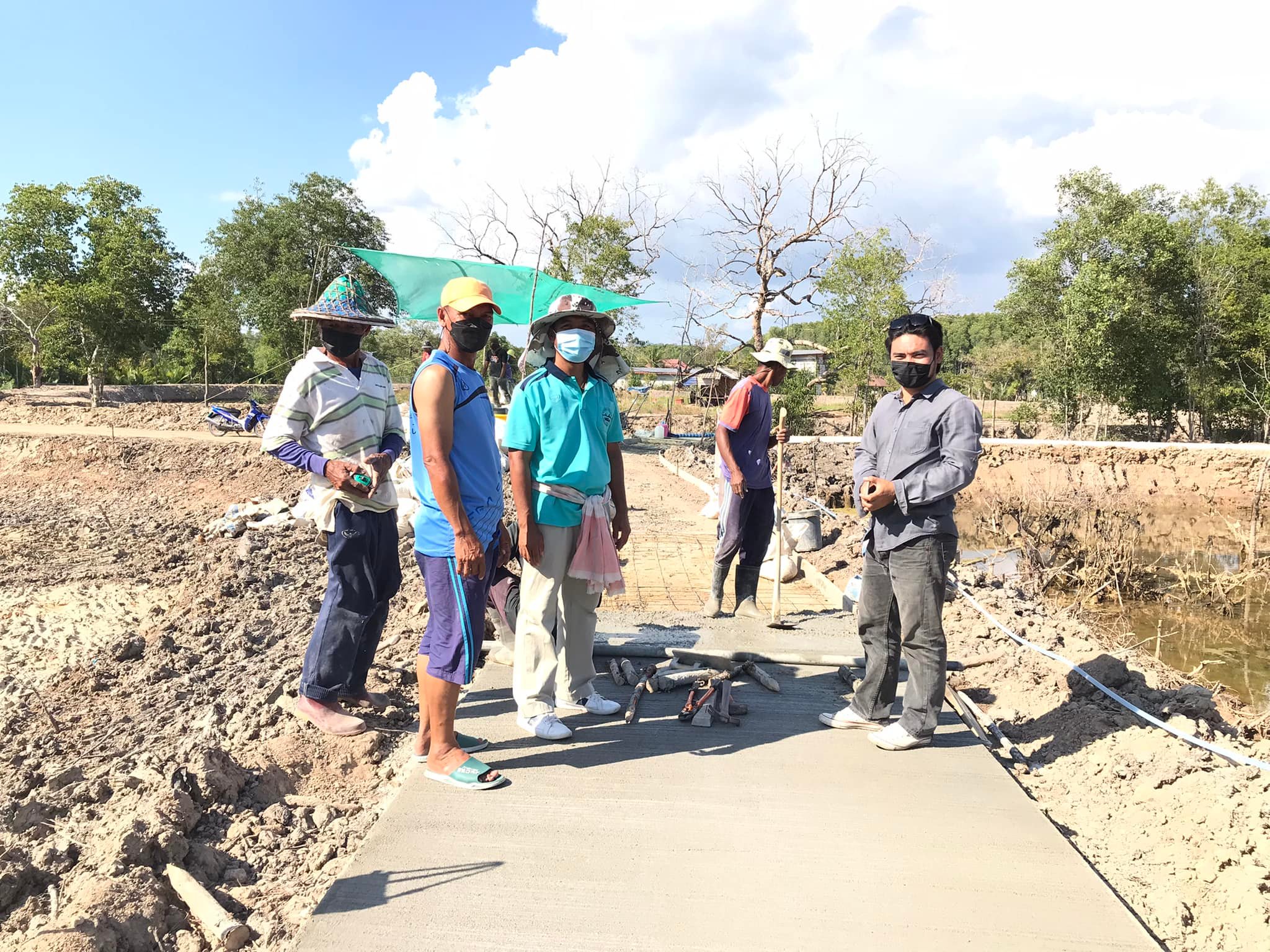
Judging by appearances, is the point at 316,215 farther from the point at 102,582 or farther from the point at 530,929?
the point at 530,929

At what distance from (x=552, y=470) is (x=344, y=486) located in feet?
2.85

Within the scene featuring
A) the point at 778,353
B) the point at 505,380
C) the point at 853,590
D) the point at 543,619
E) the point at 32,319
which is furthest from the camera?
the point at 32,319

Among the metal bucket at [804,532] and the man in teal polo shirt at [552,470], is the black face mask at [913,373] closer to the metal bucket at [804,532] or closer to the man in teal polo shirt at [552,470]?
Result: the man in teal polo shirt at [552,470]

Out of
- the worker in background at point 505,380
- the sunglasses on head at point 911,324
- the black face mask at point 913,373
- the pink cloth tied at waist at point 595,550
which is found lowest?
the pink cloth tied at waist at point 595,550

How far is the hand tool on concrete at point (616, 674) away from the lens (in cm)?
423

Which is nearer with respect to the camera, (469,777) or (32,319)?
(469,777)

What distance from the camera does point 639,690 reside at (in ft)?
12.9

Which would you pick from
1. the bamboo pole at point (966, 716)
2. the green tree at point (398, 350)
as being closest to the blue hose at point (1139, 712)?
the bamboo pole at point (966, 716)

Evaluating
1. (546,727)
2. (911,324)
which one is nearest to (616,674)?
(546,727)

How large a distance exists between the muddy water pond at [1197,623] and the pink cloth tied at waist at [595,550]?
214 inches

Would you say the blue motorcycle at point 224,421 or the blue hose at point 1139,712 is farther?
the blue motorcycle at point 224,421

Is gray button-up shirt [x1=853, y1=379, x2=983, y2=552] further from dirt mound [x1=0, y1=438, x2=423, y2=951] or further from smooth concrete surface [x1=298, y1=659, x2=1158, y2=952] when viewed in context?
dirt mound [x1=0, y1=438, x2=423, y2=951]

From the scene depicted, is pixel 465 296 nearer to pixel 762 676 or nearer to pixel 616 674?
pixel 616 674

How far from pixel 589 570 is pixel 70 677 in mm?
3771
